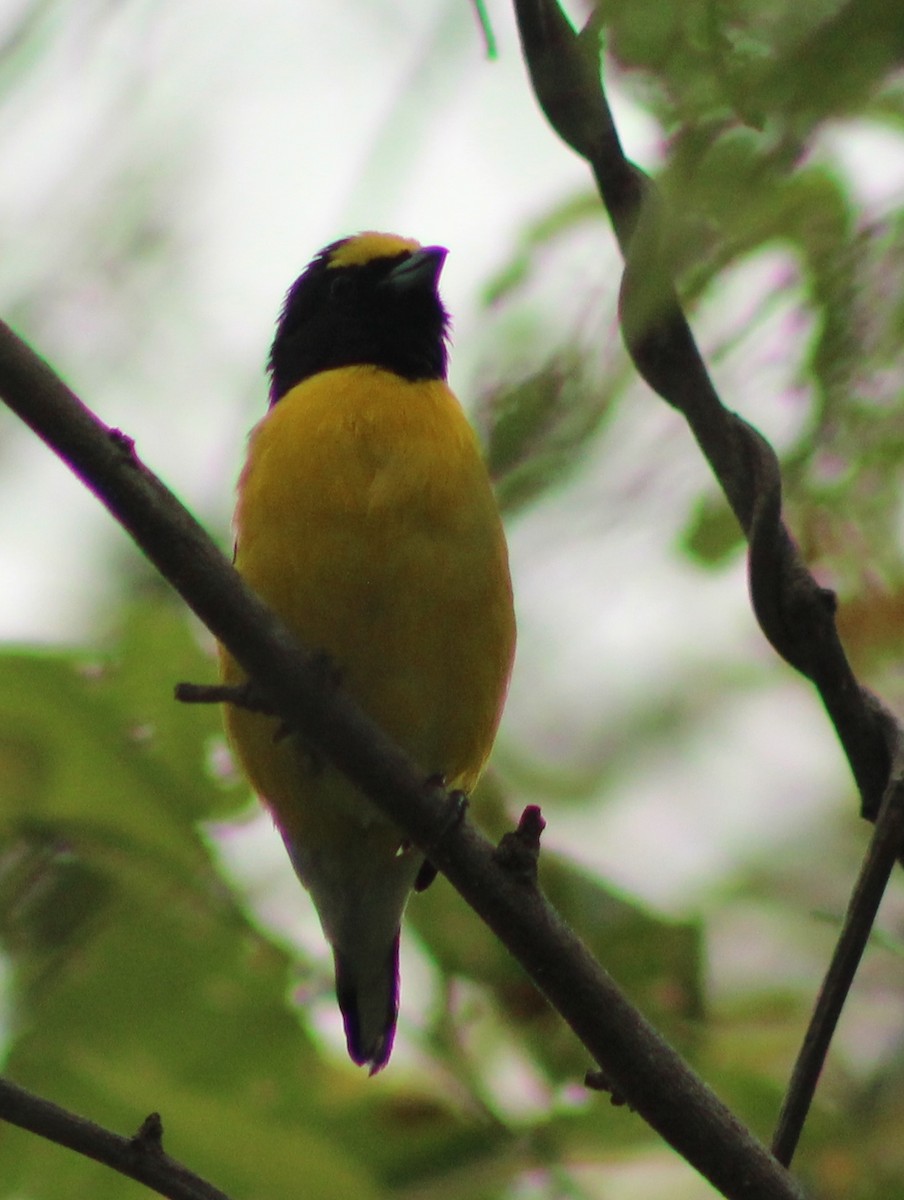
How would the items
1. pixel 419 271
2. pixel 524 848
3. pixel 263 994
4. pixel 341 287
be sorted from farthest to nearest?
1. pixel 341 287
2. pixel 419 271
3. pixel 263 994
4. pixel 524 848

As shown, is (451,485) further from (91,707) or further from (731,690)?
(731,690)

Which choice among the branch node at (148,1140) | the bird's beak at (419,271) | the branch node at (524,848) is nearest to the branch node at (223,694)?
Result: the branch node at (524,848)

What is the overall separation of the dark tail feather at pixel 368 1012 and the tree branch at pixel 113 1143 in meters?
1.26

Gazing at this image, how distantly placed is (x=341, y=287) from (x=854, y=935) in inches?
118

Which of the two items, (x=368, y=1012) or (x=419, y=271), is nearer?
(x=368, y=1012)

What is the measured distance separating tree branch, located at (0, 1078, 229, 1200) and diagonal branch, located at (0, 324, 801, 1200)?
0.48 meters

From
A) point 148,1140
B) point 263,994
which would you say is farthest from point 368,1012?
point 148,1140

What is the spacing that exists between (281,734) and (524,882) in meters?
1.05

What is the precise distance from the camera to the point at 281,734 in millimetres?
2969

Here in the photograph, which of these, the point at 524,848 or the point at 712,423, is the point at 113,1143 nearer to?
the point at 524,848

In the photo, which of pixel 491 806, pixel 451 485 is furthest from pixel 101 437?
pixel 491 806

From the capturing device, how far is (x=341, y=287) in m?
4.40

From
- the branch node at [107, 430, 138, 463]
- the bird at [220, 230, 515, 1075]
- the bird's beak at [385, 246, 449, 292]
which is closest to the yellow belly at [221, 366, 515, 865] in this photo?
the bird at [220, 230, 515, 1075]

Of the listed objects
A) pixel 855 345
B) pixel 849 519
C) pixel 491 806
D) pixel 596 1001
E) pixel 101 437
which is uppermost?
pixel 491 806
